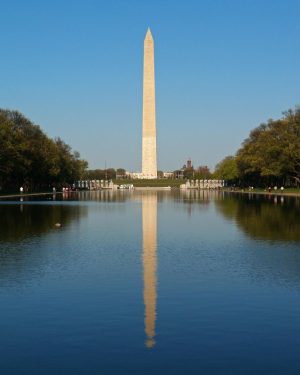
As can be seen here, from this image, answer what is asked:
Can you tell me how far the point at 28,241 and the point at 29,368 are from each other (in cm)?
1672

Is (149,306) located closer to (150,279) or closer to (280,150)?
(150,279)

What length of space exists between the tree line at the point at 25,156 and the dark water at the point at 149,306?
6050 centimetres

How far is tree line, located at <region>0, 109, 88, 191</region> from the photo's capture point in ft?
278

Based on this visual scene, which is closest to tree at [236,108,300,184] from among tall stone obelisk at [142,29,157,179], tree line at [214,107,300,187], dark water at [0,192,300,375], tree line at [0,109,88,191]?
tree line at [214,107,300,187]

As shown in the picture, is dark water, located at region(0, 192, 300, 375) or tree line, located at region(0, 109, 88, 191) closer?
dark water, located at region(0, 192, 300, 375)

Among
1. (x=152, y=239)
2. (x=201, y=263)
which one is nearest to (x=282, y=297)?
(x=201, y=263)

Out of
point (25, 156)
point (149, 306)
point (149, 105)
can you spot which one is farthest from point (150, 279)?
point (149, 105)

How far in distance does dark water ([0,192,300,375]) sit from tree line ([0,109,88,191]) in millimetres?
60497

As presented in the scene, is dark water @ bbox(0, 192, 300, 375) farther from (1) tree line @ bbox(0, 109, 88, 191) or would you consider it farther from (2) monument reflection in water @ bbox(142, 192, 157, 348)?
(1) tree line @ bbox(0, 109, 88, 191)

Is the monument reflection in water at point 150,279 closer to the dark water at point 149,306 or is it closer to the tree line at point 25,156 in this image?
the dark water at point 149,306

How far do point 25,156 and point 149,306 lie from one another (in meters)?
83.3

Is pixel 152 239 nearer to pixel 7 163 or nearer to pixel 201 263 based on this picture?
pixel 201 263

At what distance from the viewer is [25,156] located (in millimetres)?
94188

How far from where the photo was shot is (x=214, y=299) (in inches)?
554
